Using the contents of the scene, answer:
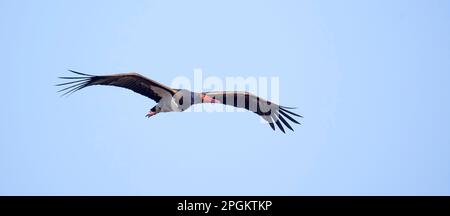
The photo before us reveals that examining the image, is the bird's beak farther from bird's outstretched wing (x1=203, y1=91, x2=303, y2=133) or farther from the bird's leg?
the bird's leg

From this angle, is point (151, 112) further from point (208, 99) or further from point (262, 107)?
point (262, 107)

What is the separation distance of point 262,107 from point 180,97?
7.25 ft

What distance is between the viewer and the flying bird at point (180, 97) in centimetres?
1648

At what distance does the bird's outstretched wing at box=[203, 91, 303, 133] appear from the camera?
17.9 m

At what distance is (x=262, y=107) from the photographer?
18562mm

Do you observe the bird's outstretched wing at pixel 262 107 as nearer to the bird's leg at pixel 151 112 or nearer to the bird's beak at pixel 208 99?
the bird's beak at pixel 208 99

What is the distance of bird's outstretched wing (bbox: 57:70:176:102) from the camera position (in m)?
16.4
